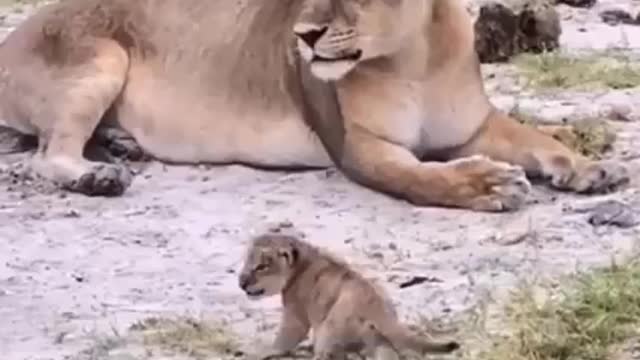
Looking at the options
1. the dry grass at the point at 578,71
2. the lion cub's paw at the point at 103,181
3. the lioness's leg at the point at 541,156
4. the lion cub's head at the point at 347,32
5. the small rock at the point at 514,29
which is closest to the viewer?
the lion cub's head at the point at 347,32

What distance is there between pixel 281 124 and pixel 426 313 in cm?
234

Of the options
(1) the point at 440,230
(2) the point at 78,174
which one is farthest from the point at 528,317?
(2) the point at 78,174

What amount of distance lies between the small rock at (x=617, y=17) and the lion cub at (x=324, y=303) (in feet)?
17.8

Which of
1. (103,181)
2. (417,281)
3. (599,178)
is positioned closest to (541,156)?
(599,178)

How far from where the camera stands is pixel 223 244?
606 cm

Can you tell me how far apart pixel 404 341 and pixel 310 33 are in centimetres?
229

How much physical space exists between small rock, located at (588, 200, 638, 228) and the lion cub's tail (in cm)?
161

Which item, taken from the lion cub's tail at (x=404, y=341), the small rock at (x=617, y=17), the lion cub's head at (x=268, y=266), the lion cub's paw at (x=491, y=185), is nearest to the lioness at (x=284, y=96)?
the lion cub's paw at (x=491, y=185)

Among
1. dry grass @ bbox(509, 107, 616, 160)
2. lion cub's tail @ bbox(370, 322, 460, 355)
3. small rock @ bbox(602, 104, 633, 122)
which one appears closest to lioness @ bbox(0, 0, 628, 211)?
dry grass @ bbox(509, 107, 616, 160)

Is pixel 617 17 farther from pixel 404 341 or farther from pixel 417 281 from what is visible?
pixel 404 341

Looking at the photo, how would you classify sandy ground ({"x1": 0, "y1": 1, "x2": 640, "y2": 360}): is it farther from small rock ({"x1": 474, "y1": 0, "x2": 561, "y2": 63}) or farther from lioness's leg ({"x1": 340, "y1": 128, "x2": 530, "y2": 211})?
small rock ({"x1": 474, "y1": 0, "x2": 561, "y2": 63})

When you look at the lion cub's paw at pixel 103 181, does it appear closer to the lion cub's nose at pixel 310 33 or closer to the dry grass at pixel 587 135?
the lion cub's nose at pixel 310 33

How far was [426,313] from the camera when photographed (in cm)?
500

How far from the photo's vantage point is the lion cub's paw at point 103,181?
6.88 metres
